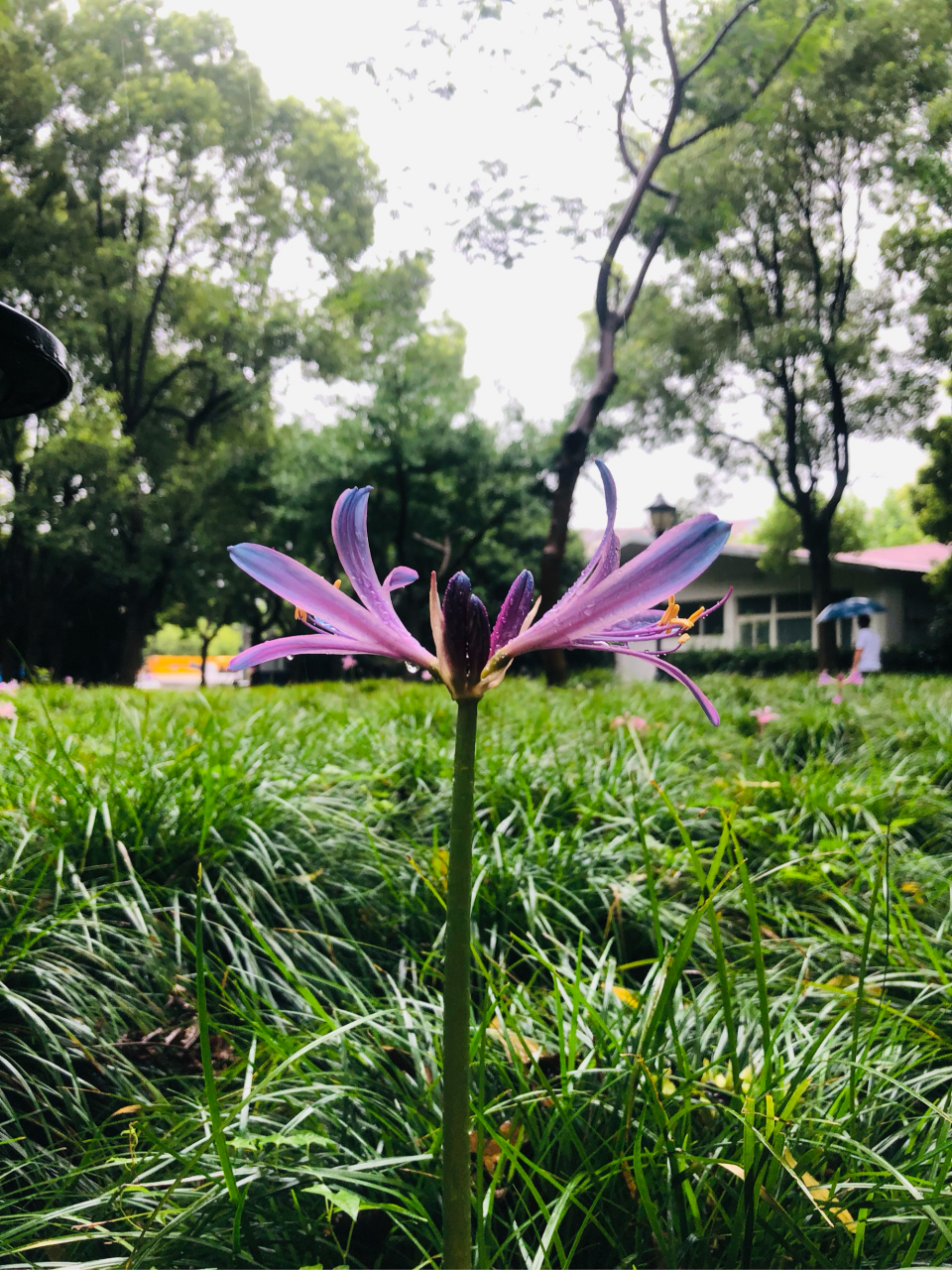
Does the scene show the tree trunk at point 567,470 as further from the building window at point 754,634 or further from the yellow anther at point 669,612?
the building window at point 754,634

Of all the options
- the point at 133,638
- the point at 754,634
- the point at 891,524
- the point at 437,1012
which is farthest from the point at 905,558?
the point at 891,524

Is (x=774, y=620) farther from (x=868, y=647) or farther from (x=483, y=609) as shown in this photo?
(x=483, y=609)

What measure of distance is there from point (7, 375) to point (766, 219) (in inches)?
792

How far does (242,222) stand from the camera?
20.6 meters

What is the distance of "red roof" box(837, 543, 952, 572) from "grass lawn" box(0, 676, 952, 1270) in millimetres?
18614

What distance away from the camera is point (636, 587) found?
0.57m

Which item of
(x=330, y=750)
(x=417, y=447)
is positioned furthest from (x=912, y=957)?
A: (x=417, y=447)

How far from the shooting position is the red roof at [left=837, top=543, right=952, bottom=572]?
19422 millimetres

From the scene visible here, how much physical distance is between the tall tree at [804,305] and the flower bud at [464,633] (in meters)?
14.8

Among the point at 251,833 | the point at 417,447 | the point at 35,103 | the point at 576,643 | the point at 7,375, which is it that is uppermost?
the point at 35,103

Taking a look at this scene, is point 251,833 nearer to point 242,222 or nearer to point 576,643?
point 576,643

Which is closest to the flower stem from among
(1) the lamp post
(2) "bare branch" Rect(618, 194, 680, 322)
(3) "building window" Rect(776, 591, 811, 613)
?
(1) the lamp post

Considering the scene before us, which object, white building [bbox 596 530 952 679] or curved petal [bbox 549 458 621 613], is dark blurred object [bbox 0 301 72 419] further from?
white building [bbox 596 530 952 679]

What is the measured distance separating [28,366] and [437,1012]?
1.27 metres
